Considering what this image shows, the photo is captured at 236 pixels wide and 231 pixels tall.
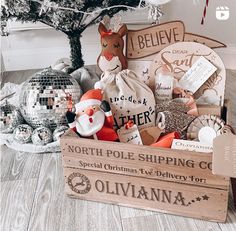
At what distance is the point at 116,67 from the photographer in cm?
118

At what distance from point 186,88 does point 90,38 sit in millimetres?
1460

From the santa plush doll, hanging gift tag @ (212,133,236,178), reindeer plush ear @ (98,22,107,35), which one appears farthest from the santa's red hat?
hanging gift tag @ (212,133,236,178)

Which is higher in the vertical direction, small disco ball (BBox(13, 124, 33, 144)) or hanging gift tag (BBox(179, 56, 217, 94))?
hanging gift tag (BBox(179, 56, 217, 94))

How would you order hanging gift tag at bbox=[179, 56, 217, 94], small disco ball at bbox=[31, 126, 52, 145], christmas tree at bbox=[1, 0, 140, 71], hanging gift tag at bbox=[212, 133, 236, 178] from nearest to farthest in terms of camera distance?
1. hanging gift tag at bbox=[212, 133, 236, 178]
2. hanging gift tag at bbox=[179, 56, 217, 94]
3. small disco ball at bbox=[31, 126, 52, 145]
4. christmas tree at bbox=[1, 0, 140, 71]

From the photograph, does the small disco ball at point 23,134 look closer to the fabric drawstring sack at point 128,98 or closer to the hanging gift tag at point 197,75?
the fabric drawstring sack at point 128,98

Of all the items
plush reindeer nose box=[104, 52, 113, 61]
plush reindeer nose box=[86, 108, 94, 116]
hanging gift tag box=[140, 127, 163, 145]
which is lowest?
hanging gift tag box=[140, 127, 163, 145]

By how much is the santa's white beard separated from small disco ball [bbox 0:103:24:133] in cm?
50

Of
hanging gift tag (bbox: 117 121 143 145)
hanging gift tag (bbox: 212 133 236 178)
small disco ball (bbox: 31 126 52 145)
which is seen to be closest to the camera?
hanging gift tag (bbox: 212 133 236 178)

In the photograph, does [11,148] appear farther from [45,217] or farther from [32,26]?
[32,26]

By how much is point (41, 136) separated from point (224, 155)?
72 centimetres

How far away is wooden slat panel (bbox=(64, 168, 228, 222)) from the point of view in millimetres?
883

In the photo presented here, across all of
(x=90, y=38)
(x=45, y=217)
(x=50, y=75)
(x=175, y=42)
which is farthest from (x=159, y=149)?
(x=90, y=38)

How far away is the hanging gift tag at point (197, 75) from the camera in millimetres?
1149

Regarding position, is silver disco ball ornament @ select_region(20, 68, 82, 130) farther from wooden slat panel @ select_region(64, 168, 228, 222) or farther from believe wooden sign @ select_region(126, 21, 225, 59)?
wooden slat panel @ select_region(64, 168, 228, 222)
